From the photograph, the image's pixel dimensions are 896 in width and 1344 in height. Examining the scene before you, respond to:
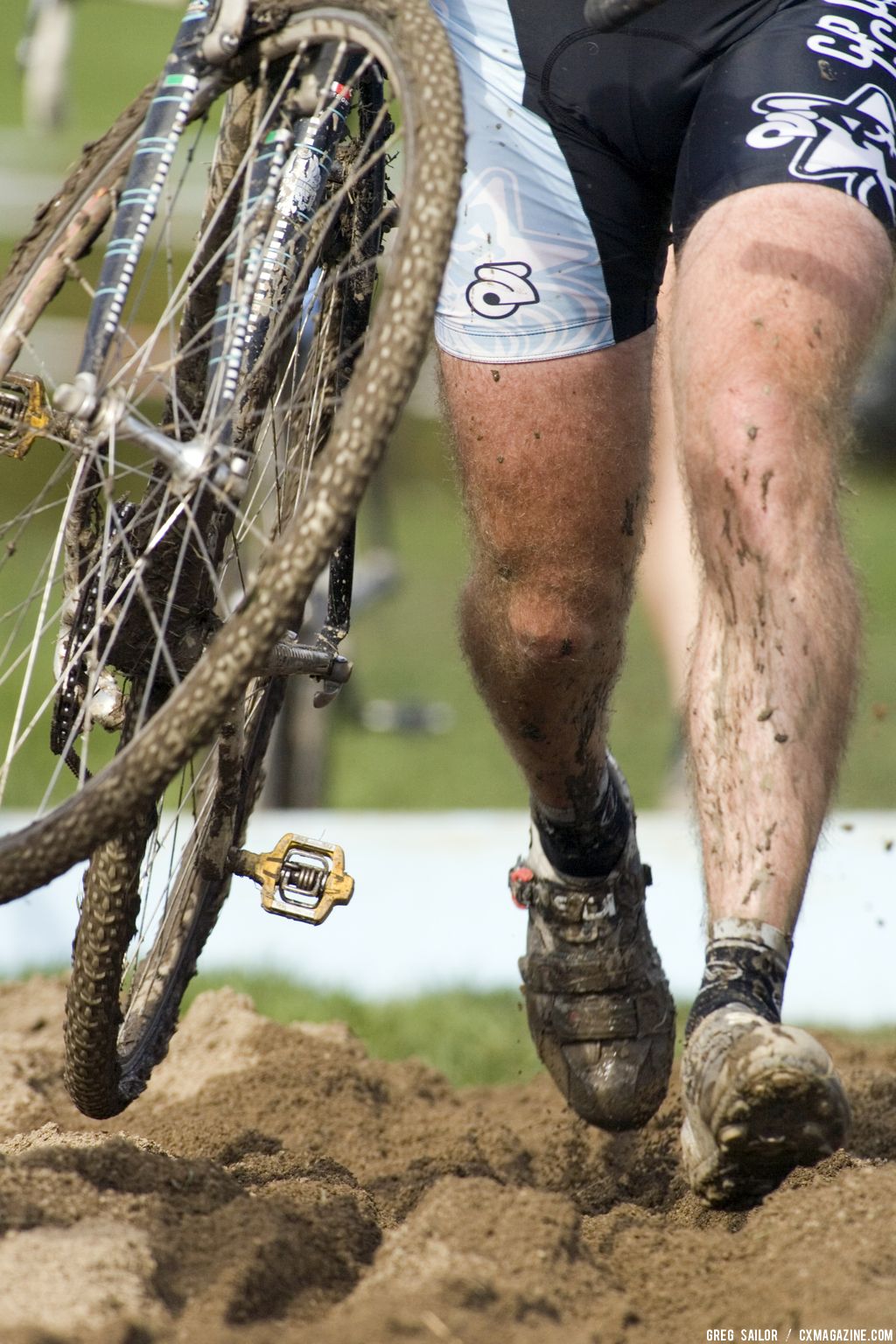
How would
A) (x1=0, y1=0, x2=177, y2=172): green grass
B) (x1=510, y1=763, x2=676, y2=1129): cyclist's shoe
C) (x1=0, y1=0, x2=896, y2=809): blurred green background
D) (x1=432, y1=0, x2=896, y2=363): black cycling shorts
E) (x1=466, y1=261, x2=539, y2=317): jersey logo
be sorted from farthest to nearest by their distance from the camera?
1. (x1=0, y1=0, x2=177, y2=172): green grass
2. (x1=0, y1=0, x2=896, y2=809): blurred green background
3. (x1=510, y1=763, x2=676, y2=1129): cyclist's shoe
4. (x1=466, y1=261, x2=539, y2=317): jersey logo
5. (x1=432, y1=0, x2=896, y2=363): black cycling shorts

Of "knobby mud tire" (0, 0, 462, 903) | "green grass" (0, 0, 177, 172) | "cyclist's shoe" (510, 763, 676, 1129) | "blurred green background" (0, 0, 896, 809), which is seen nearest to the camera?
"knobby mud tire" (0, 0, 462, 903)

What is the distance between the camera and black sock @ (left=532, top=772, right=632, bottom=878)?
114 inches

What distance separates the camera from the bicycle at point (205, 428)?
5.96ft

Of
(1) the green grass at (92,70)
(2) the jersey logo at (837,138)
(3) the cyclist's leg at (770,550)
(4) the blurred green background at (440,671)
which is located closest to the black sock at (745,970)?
(3) the cyclist's leg at (770,550)

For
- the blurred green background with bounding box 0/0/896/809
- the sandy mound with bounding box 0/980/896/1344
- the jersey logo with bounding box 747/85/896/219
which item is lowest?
the blurred green background with bounding box 0/0/896/809

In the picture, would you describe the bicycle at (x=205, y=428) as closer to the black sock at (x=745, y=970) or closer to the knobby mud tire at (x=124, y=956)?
the knobby mud tire at (x=124, y=956)

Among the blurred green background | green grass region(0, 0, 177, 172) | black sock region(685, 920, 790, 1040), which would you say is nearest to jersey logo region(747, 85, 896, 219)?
the blurred green background

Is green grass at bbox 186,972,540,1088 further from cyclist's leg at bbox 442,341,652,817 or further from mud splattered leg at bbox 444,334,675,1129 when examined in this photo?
cyclist's leg at bbox 442,341,652,817

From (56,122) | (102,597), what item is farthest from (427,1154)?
(56,122)

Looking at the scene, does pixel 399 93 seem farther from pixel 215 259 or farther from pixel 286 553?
pixel 286 553

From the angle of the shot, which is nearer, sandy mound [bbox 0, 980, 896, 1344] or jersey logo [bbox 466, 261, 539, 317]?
sandy mound [bbox 0, 980, 896, 1344]

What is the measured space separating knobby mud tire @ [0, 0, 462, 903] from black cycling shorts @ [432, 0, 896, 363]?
1.96 feet

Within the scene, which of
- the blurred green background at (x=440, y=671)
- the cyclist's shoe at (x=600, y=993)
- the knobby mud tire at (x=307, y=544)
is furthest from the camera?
the blurred green background at (x=440, y=671)

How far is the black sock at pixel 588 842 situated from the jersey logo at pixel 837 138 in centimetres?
115
